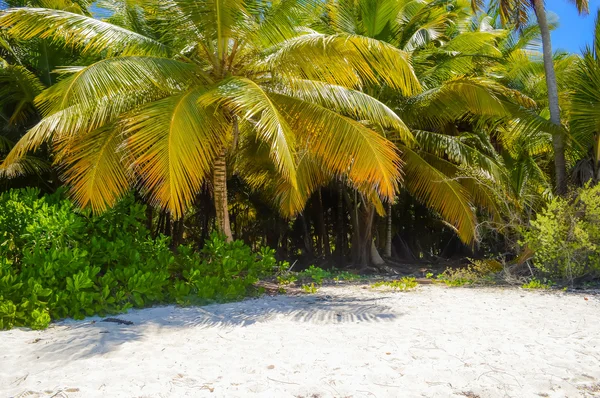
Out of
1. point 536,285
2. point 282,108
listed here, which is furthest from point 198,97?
point 536,285

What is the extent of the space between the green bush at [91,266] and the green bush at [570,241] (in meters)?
4.63

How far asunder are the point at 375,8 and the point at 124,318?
9.59 m

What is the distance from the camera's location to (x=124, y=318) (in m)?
5.75

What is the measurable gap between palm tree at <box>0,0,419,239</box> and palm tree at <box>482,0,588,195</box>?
4.27 meters

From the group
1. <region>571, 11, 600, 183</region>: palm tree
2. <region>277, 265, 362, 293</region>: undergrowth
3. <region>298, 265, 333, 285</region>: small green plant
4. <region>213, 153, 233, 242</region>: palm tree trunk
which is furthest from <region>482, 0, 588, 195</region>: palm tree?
<region>213, 153, 233, 242</region>: palm tree trunk

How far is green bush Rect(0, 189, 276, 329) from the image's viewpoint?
5.66 metres

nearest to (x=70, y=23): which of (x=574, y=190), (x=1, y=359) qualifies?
(x=1, y=359)

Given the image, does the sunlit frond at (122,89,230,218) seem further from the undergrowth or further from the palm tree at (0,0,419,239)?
the undergrowth

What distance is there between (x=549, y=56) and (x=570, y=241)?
14.9 ft

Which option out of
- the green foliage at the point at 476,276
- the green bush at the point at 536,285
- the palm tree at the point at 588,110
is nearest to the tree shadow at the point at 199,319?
the green foliage at the point at 476,276

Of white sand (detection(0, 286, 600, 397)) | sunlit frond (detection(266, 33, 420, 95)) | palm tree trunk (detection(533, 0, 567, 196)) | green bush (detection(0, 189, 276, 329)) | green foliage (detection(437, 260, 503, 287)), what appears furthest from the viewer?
palm tree trunk (detection(533, 0, 567, 196))

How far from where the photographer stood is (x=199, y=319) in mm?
5781

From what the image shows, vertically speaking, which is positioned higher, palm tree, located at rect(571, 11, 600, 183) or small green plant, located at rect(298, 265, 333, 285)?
palm tree, located at rect(571, 11, 600, 183)

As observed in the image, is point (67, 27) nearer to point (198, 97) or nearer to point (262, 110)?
point (198, 97)
